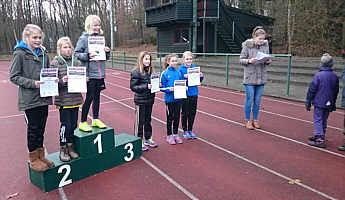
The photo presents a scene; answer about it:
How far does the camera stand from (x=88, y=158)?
370 centimetres

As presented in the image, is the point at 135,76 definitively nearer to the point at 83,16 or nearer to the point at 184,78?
the point at 184,78

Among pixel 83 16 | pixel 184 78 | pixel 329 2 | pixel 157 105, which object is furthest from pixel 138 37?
pixel 184 78

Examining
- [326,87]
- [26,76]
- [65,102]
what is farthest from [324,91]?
[26,76]

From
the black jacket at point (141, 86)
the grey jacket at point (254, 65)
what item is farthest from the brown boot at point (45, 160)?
the grey jacket at point (254, 65)

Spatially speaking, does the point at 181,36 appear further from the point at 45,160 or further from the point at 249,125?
the point at 45,160

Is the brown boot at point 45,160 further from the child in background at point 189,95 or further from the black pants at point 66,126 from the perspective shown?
the child in background at point 189,95

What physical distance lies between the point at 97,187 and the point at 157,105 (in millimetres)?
4875

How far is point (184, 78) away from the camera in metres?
4.94

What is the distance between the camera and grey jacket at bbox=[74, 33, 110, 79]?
4.06 meters

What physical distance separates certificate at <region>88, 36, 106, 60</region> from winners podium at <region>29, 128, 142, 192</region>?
1106mm

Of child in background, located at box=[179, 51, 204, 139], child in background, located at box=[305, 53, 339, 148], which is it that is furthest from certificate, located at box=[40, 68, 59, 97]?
child in background, located at box=[305, 53, 339, 148]

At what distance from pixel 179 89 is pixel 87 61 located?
1.54 meters

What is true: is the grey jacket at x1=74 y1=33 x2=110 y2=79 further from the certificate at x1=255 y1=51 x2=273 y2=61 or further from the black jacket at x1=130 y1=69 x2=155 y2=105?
the certificate at x1=255 y1=51 x2=273 y2=61

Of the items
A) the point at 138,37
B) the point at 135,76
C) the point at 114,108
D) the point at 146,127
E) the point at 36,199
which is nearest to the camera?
the point at 36,199
